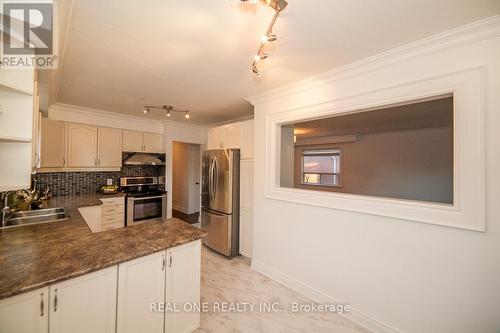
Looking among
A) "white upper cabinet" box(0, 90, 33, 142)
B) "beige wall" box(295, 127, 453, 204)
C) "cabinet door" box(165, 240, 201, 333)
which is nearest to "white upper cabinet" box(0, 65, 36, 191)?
"white upper cabinet" box(0, 90, 33, 142)

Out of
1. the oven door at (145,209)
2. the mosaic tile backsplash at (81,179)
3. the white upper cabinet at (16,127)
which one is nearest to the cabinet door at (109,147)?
the mosaic tile backsplash at (81,179)

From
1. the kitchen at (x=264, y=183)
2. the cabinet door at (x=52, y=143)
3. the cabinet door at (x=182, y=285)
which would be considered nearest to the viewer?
the kitchen at (x=264, y=183)

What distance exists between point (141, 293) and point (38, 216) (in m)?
1.99

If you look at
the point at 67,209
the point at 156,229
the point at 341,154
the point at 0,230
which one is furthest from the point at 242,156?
the point at 341,154

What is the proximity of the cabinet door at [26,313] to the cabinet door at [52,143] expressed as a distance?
3032 mm

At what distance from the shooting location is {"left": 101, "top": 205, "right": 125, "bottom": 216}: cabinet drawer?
3.37 m

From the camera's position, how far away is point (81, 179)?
372 cm

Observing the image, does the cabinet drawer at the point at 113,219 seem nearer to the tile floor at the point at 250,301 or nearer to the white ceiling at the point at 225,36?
the tile floor at the point at 250,301

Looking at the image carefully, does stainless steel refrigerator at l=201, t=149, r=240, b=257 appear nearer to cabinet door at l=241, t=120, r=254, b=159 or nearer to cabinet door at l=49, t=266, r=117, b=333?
cabinet door at l=241, t=120, r=254, b=159

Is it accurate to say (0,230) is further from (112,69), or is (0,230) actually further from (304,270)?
(304,270)

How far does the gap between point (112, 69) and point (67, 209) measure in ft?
6.00

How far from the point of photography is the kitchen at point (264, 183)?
4.05 ft

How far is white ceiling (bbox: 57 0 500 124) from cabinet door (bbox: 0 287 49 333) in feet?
5.38

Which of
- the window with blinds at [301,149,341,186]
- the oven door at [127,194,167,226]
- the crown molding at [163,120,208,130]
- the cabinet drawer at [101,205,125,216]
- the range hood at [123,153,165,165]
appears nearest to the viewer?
the cabinet drawer at [101,205,125,216]
